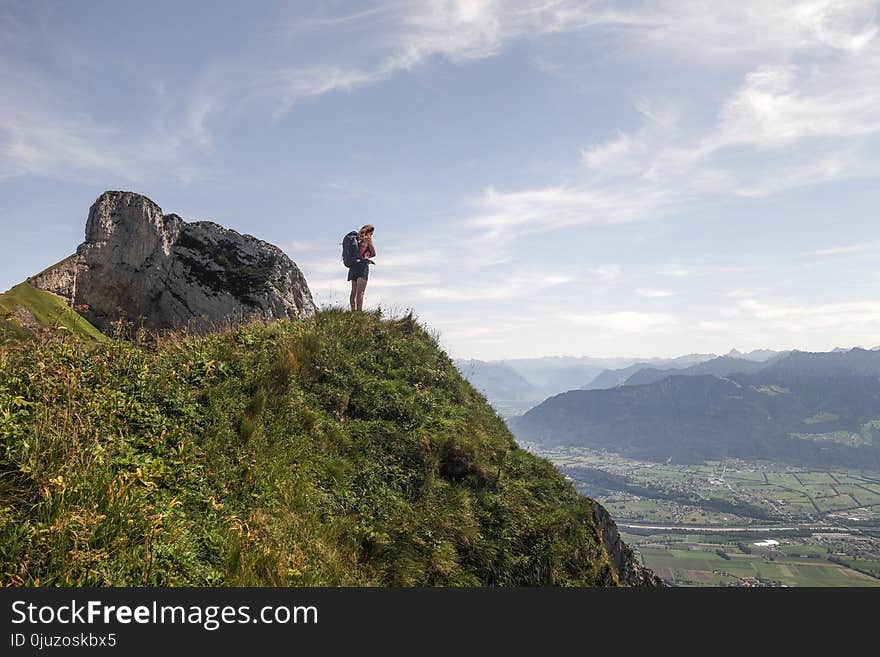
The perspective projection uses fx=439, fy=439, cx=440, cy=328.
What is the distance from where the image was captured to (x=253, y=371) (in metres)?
9.16

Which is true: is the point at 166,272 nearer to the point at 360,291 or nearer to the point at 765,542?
the point at 360,291

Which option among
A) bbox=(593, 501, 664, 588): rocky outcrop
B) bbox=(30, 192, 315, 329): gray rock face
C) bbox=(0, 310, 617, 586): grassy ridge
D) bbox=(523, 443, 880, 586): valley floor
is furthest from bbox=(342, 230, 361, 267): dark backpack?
bbox=(523, 443, 880, 586): valley floor

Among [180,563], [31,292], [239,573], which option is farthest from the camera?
[31,292]

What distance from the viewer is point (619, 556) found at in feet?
38.3

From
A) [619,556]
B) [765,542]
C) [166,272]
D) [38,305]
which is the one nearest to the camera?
[619,556]

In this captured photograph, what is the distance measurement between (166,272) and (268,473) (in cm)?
2115

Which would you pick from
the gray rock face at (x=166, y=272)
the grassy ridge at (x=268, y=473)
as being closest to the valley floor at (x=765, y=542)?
the gray rock face at (x=166, y=272)

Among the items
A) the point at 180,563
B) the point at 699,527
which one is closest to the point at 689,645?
the point at 180,563

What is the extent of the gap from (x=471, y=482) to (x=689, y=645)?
6016mm

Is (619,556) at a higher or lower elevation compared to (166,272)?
lower

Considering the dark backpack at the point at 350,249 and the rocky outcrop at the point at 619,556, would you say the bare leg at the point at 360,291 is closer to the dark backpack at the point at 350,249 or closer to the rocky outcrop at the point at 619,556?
the dark backpack at the point at 350,249

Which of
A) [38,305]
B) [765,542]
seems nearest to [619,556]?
[38,305]

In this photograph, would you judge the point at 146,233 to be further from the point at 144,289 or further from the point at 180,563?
the point at 180,563

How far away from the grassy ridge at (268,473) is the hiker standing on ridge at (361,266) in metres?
2.85
